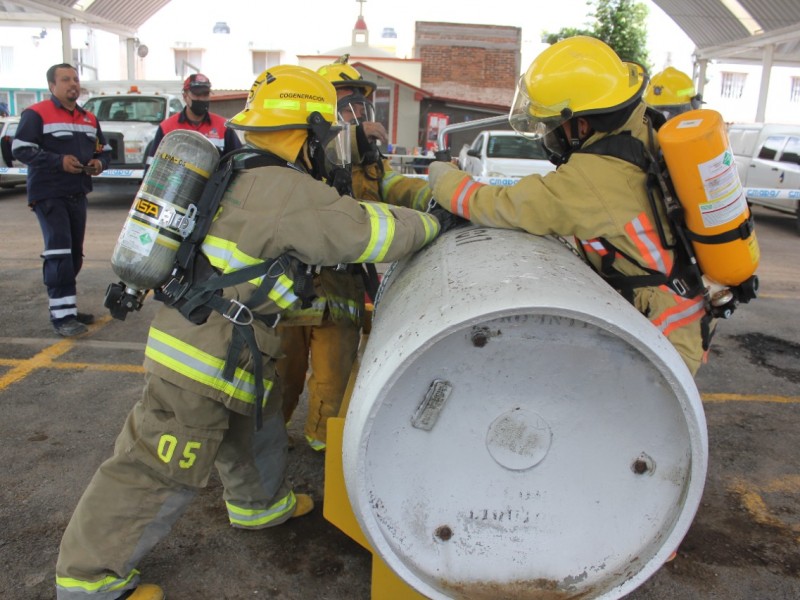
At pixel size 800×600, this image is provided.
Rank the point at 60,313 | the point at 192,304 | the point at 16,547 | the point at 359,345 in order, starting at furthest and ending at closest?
the point at 60,313
the point at 359,345
the point at 16,547
the point at 192,304

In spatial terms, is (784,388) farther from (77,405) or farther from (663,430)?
(77,405)

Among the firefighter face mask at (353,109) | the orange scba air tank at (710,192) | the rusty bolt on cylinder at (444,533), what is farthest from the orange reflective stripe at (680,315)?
the firefighter face mask at (353,109)

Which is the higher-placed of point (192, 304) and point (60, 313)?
point (192, 304)

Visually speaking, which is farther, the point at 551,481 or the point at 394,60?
the point at 394,60

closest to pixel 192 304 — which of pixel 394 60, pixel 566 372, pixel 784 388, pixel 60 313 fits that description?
pixel 566 372

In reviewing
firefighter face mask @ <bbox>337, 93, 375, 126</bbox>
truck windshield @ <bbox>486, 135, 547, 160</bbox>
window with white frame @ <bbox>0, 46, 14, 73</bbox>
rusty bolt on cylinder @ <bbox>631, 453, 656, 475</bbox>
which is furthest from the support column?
window with white frame @ <bbox>0, 46, 14, 73</bbox>

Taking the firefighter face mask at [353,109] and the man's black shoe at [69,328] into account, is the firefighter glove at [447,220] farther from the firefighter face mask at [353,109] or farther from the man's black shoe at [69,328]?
the man's black shoe at [69,328]

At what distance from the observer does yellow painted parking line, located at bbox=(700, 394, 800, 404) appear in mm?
4352

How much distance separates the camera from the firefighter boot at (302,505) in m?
3.00

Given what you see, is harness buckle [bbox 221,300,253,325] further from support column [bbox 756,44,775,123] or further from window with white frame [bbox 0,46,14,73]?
window with white frame [bbox 0,46,14,73]

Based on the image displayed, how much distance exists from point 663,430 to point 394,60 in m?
26.2

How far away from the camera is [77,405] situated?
400 cm

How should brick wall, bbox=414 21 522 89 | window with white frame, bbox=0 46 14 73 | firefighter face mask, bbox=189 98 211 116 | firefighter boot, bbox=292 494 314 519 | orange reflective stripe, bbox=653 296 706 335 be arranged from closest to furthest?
orange reflective stripe, bbox=653 296 706 335 < firefighter boot, bbox=292 494 314 519 < firefighter face mask, bbox=189 98 211 116 < brick wall, bbox=414 21 522 89 < window with white frame, bbox=0 46 14 73

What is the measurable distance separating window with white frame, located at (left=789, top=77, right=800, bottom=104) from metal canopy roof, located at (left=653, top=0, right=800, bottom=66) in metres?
15.2
